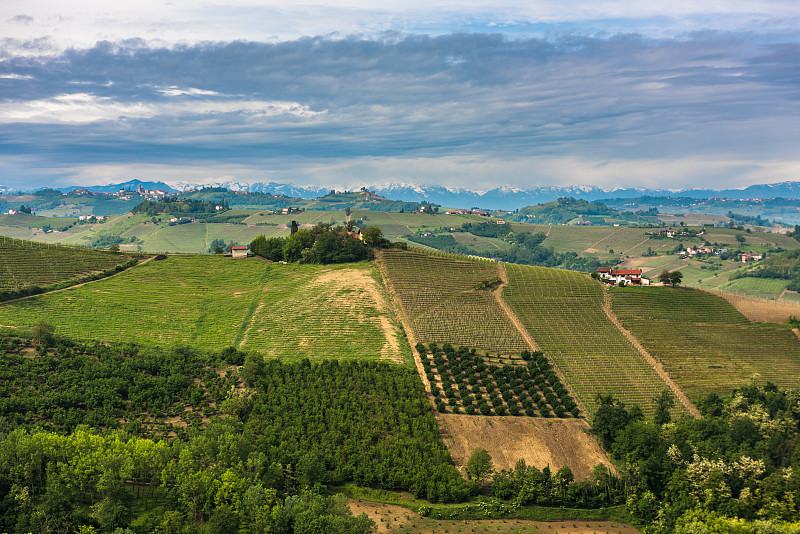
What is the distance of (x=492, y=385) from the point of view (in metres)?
76.2

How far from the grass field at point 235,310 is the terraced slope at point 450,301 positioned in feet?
18.4

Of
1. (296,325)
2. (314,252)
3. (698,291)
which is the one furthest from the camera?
(314,252)

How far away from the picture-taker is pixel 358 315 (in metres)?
94.8

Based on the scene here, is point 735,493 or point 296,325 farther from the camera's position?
point 296,325

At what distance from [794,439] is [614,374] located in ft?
81.1

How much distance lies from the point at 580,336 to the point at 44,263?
349 feet

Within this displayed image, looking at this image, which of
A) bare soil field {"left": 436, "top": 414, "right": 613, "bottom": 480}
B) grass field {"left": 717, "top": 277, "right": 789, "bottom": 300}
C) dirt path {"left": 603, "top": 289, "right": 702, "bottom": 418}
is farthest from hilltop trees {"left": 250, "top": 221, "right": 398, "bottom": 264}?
grass field {"left": 717, "top": 277, "right": 789, "bottom": 300}

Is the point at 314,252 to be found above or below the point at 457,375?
above

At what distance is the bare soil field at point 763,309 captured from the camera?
100375 millimetres

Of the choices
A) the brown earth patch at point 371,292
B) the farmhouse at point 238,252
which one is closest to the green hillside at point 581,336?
the brown earth patch at point 371,292

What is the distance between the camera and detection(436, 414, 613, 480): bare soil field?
211 feet

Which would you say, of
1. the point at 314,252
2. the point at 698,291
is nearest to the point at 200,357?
the point at 314,252

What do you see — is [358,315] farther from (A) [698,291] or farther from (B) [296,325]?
(A) [698,291]

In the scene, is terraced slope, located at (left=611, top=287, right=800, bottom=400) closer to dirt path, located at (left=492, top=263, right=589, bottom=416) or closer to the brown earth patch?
dirt path, located at (left=492, top=263, right=589, bottom=416)
